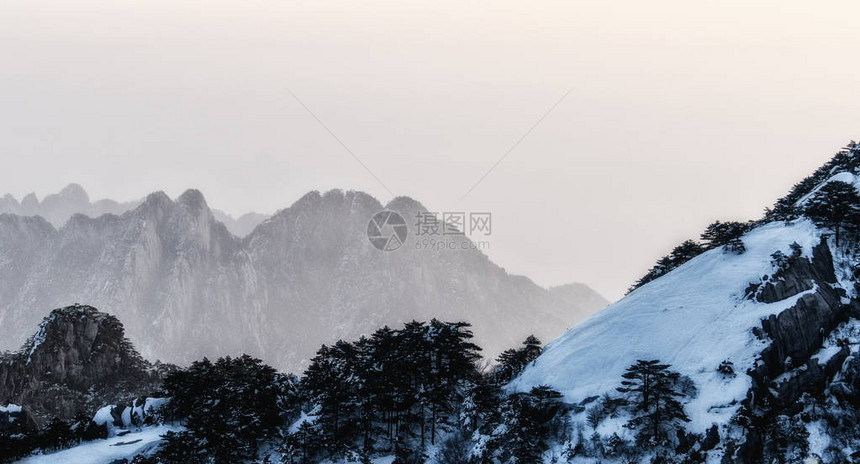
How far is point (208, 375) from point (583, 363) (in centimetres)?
4698

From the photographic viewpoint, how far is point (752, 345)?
6419 centimetres

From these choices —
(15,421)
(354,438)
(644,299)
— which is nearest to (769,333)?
(644,299)

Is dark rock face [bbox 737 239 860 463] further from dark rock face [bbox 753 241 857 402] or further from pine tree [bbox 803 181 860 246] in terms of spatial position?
pine tree [bbox 803 181 860 246]

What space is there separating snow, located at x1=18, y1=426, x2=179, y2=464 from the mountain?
138ft

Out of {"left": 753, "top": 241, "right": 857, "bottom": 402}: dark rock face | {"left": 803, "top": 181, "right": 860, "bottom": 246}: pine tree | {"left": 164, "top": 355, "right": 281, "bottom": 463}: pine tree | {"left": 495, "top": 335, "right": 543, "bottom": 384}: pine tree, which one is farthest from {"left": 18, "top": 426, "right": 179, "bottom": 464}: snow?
{"left": 803, "top": 181, "right": 860, "bottom": 246}: pine tree

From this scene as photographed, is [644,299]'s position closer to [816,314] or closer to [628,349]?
[628,349]

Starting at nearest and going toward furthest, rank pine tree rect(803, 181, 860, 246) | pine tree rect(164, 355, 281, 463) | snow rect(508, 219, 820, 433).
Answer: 1. snow rect(508, 219, 820, 433)
2. pine tree rect(164, 355, 281, 463)
3. pine tree rect(803, 181, 860, 246)

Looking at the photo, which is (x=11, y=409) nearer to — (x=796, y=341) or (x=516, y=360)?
(x=516, y=360)

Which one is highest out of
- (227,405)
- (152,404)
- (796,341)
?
(152,404)

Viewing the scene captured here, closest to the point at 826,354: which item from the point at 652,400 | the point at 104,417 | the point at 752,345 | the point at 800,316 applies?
the point at 800,316

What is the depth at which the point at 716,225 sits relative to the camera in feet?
291

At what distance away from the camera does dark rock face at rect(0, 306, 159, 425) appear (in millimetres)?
115750

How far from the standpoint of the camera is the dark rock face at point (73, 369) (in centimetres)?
11575

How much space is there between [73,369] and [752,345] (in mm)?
112510
